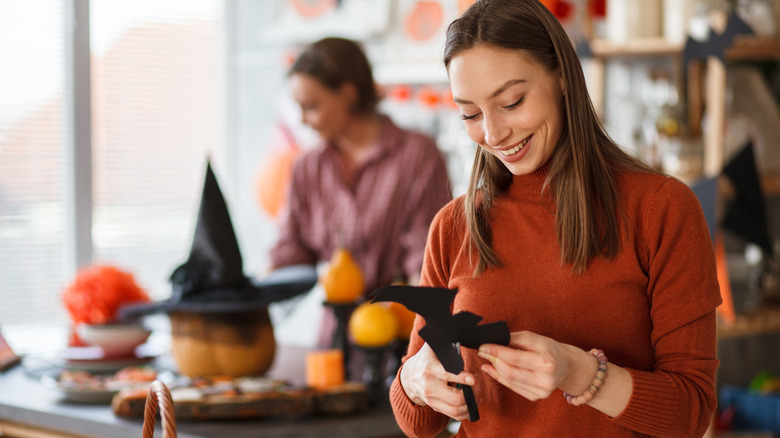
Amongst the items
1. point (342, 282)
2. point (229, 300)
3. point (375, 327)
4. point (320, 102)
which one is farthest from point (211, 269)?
point (320, 102)

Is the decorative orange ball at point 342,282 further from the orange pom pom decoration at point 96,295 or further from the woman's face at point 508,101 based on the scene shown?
the woman's face at point 508,101

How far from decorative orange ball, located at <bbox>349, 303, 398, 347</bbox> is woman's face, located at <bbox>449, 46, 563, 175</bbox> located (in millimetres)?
857

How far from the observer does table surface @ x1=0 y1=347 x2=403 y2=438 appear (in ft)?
5.75

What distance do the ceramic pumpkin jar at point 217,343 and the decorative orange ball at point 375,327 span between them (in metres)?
0.28

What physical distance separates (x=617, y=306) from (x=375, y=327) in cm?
→ 90

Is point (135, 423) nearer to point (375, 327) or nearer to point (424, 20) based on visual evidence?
point (375, 327)

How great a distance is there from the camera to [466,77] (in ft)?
3.80

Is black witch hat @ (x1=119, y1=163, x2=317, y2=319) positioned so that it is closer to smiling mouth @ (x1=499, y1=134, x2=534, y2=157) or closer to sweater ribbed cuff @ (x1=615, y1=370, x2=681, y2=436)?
smiling mouth @ (x1=499, y1=134, x2=534, y2=157)

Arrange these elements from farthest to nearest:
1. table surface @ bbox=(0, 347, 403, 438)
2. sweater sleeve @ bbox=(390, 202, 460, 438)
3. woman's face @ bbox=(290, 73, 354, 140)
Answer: woman's face @ bbox=(290, 73, 354, 140) → table surface @ bbox=(0, 347, 403, 438) → sweater sleeve @ bbox=(390, 202, 460, 438)

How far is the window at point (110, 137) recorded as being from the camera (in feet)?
11.9

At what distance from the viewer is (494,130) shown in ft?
3.79

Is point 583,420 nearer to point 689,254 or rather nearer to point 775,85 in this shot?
point 689,254

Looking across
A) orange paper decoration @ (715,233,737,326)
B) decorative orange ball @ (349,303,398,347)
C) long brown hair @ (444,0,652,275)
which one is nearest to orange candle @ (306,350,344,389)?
decorative orange ball @ (349,303,398,347)

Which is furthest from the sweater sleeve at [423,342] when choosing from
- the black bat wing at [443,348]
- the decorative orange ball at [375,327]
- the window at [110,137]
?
the window at [110,137]
